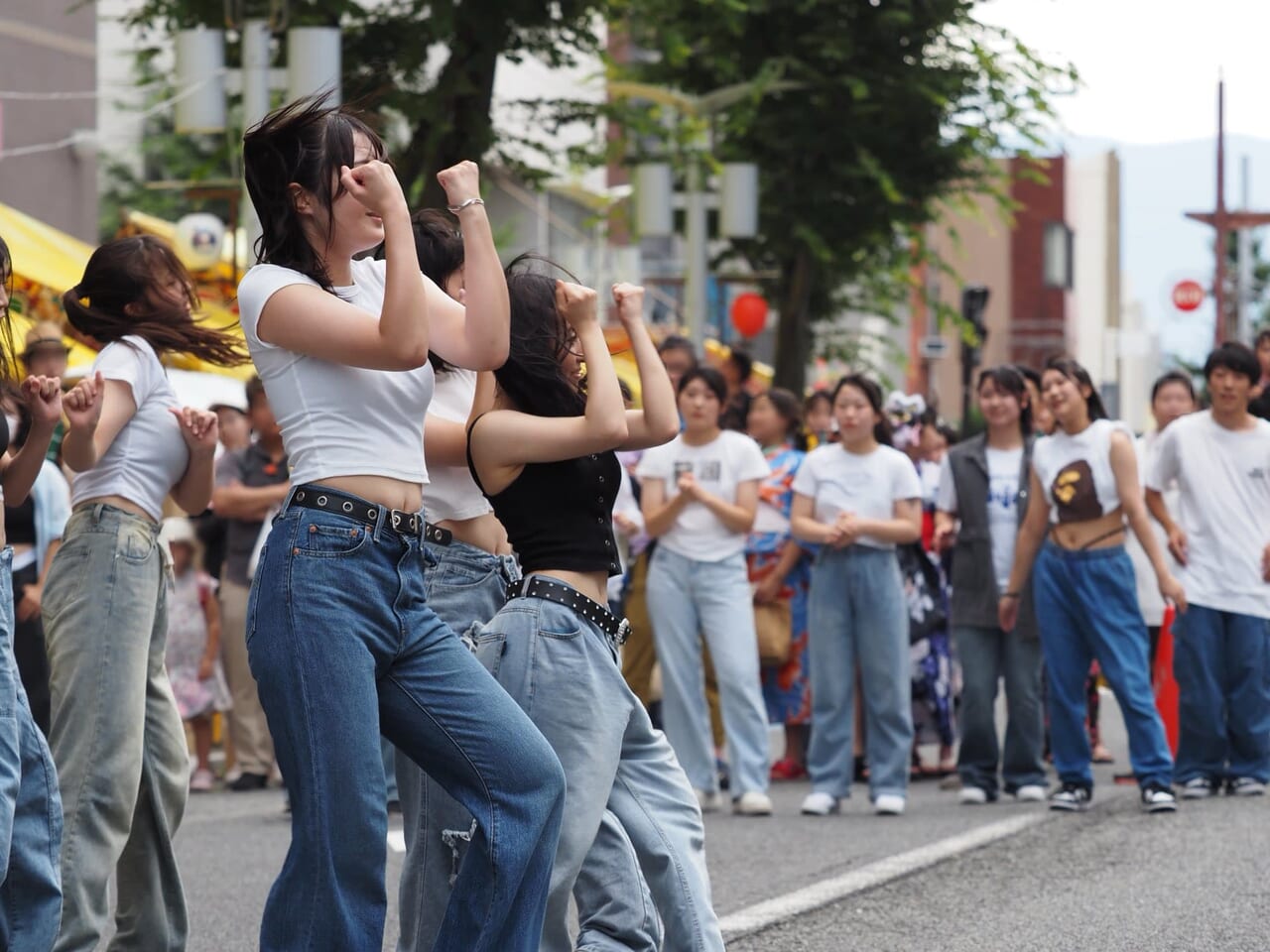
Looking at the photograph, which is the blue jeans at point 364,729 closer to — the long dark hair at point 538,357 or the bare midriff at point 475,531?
the long dark hair at point 538,357

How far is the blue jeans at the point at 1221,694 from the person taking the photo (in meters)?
10.1

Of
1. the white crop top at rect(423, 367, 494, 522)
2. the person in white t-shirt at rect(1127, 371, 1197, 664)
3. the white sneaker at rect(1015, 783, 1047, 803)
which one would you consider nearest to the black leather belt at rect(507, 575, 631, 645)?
the white crop top at rect(423, 367, 494, 522)

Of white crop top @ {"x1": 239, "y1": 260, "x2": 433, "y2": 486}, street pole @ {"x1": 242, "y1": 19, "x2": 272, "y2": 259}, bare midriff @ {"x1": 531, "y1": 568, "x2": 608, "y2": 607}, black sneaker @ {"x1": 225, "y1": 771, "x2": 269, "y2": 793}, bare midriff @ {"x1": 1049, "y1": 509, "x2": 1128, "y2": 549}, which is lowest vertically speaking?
black sneaker @ {"x1": 225, "y1": 771, "x2": 269, "y2": 793}

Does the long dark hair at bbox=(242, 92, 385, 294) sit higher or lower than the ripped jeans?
higher

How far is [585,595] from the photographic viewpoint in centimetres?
467

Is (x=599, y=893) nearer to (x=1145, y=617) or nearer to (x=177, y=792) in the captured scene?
(x=177, y=792)

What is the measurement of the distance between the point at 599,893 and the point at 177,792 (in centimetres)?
119

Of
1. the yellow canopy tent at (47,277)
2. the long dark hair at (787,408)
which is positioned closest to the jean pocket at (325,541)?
the long dark hair at (787,408)

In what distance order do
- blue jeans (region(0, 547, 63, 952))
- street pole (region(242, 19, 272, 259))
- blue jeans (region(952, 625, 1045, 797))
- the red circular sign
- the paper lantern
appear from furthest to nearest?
the red circular sign → the paper lantern → street pole (region(242, 19, 272, 259)) → blue jeans (region(952, 625, 1045, 797)) → blue jeans (region(0, 547, 63, 952))

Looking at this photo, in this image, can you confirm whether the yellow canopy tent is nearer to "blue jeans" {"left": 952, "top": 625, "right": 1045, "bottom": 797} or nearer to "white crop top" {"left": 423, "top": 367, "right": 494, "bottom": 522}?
"blue jeans" {"left": 952, "top": 625, "right": 1045, "bottom": 797}

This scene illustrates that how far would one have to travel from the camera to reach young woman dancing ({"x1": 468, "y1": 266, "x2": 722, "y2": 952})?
4582 mm

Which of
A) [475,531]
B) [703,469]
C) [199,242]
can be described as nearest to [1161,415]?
[703,469]

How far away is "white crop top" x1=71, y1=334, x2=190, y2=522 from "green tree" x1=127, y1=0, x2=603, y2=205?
10.00 m

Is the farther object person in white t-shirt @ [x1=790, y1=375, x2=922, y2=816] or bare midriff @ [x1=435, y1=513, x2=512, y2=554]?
person in white t-shirt @ [x1=790, y1=375, x2=922, y2=816]
